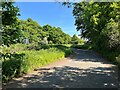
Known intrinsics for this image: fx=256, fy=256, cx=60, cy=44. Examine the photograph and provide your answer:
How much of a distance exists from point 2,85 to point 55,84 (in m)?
2.17

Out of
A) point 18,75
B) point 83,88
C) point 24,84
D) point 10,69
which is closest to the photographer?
point 83,88

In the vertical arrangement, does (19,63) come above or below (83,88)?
above

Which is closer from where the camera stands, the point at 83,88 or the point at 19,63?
the point at 83,88

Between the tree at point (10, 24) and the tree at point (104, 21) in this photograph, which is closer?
the tree at point (10, 24)

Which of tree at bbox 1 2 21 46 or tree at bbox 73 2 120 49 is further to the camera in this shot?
tree at bbox 73 2 120 49

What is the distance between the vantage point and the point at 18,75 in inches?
499

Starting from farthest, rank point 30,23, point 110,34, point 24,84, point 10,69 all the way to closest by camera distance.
A: point 30,23 → point 110,34 → point 10,69 → point 24,84

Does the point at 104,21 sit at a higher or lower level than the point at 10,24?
higher

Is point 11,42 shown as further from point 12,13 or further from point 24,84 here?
point 24,84

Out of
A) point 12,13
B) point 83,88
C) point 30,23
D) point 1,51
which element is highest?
point 30,23

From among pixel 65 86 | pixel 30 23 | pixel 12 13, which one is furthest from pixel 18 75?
pixel 30 23

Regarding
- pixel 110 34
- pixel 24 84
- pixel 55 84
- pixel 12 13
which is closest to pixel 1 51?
pixel 12 13

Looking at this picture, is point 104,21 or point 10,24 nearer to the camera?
point 10,24

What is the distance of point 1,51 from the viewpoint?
9.23 m
